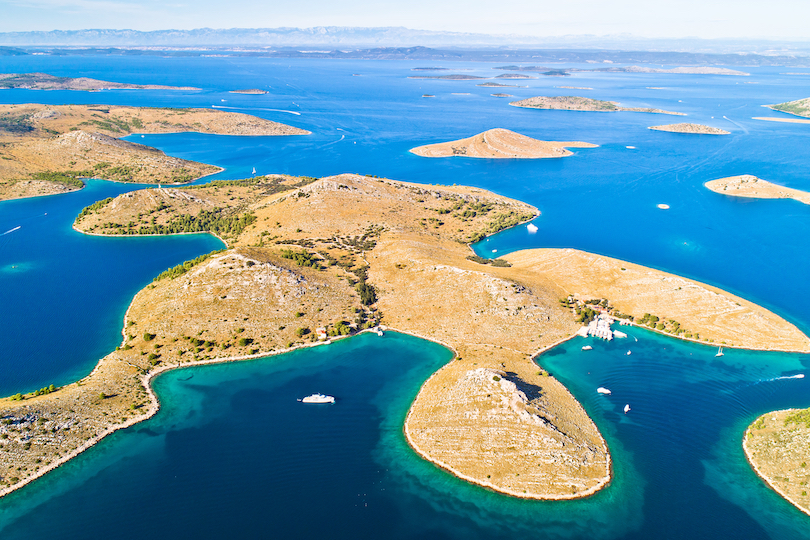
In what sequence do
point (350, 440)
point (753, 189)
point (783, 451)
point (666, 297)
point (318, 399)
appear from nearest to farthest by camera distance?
1. point (783, 451)
2. point (350, 440)
3. point (318, 399)
4. point (666, 297)
5. point (753, 189)

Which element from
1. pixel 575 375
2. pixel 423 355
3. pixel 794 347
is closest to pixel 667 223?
pixel 794 347

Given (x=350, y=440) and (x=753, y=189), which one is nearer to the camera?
(x=350, y=440)

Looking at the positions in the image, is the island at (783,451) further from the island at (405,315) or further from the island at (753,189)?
the island at (753,189)

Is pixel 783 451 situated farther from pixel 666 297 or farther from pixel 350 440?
pixel 350 440

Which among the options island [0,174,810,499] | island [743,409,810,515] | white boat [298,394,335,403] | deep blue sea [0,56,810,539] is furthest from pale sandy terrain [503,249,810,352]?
white boat [298,394,335,403]

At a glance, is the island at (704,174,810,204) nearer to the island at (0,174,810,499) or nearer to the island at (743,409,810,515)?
the island at (0,174,810,499)

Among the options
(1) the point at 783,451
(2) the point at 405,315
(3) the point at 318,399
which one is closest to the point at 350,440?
(3) the point at 318,399

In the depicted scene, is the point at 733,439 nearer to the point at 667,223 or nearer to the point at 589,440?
the point at 589,440
